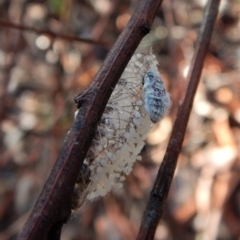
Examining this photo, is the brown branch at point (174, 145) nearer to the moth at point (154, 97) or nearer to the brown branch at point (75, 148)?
the moth at point (154, 97)

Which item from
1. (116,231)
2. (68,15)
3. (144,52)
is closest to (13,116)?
(68,15)

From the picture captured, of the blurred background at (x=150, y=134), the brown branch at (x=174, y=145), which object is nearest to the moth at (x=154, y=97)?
the brown branch at (x=174, y=145)

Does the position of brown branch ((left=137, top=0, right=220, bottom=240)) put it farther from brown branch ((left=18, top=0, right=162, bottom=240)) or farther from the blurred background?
the blurred background

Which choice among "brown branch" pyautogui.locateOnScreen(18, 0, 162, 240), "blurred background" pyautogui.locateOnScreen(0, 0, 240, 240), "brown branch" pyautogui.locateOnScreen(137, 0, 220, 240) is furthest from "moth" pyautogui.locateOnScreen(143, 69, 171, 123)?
"blurred background" pyautogui.locateOnScreen(0, 0, 240, 240)

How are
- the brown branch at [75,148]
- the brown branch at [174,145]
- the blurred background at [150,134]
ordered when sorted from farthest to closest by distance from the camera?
the blurred background at [150,134]
the brown branch at [174,145]
the brown branch at [75,148]

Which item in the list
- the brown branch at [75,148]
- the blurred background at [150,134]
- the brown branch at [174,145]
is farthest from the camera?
the blurred background at [150,134]

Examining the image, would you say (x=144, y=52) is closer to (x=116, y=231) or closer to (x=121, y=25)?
(x=116, y=231)
